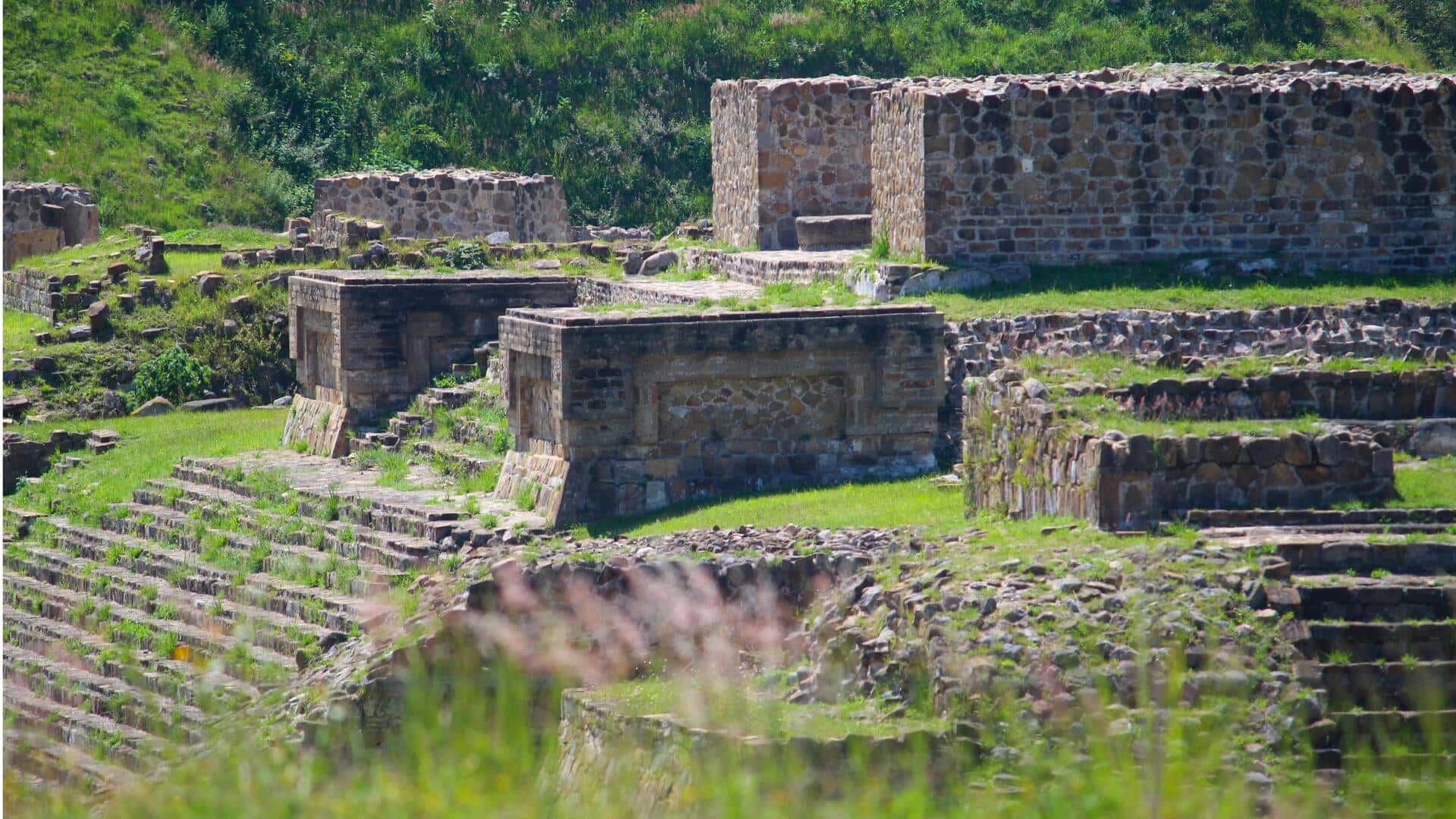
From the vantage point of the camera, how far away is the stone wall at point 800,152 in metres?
27.0

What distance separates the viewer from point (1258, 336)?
Result: 20.8 m

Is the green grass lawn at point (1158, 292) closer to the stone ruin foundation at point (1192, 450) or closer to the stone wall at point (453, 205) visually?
the stone ruin foundation at point (1192, 450)

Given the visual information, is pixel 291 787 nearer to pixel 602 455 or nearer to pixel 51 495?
pixel 602 455

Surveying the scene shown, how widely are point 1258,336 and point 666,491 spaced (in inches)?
227

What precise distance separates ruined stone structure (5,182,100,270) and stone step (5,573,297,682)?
14.6 meters

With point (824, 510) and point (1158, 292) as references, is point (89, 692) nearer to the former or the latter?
point (824, 510)

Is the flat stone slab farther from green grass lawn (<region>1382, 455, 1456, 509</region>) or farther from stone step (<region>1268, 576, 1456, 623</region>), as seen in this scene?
stone step (<region>1268, 576, 1456, 623</region>)

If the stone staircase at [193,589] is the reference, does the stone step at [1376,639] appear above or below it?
above

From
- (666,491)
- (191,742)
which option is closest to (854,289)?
(666,491)

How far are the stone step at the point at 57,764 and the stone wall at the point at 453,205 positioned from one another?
17053 mm

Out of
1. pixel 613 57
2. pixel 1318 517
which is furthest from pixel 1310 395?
pixel 613 57

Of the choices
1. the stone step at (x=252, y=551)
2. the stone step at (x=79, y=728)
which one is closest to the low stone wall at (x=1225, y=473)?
the stone step at (x=252, y=551)

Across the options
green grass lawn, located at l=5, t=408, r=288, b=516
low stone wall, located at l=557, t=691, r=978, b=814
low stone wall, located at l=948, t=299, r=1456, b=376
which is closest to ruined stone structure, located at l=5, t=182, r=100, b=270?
green grass lawn, located at l=5, t=408, r=288, b=516

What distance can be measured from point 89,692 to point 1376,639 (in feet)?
36.7
